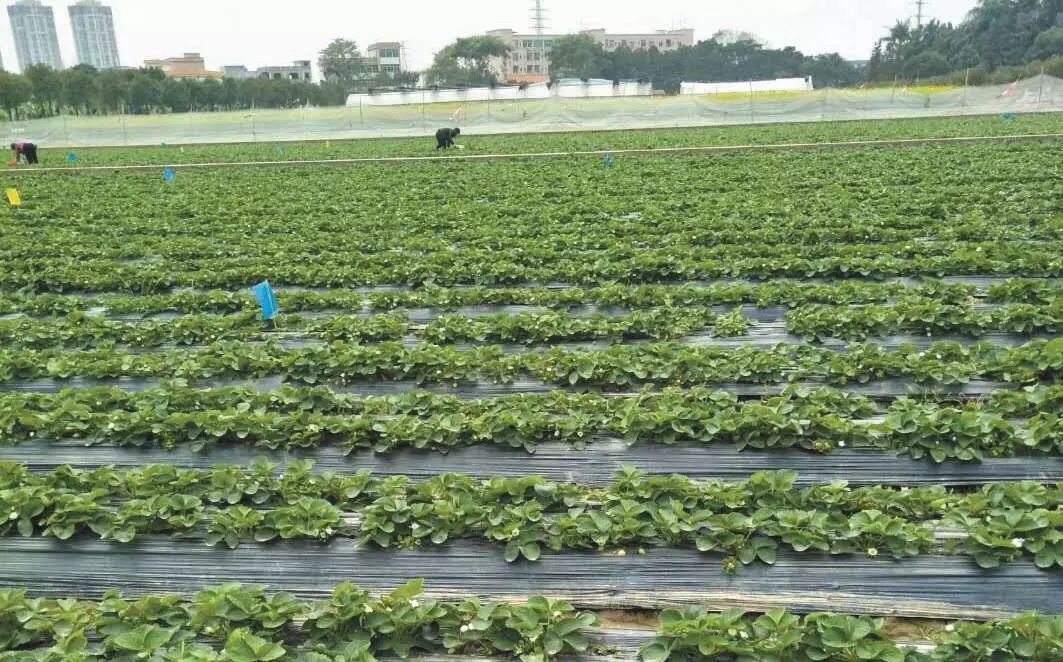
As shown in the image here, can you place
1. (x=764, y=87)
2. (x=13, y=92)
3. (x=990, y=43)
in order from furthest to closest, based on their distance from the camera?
1. (x=990, y=43)
2. (x=764, y=87)
3. (x=13, y=92)

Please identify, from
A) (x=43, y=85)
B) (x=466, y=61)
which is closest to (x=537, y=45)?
(x=466, y=61)

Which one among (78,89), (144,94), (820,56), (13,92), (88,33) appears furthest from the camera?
(88,33)

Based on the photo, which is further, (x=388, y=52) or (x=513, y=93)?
(x=388, y=52)

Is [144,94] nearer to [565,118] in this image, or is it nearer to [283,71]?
[565,118]

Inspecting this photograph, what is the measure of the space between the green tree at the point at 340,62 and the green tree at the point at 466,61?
11.5m

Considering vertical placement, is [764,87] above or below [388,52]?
below

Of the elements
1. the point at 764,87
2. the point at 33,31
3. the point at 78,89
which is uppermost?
the point at 33,31

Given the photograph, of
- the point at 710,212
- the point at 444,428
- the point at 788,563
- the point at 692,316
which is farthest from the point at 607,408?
the point at 710,212

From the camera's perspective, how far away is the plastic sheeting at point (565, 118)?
40438 mm

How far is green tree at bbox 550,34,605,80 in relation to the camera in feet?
329

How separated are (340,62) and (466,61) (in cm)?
1730

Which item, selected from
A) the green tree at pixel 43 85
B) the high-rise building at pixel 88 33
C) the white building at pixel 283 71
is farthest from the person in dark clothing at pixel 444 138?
the high-rise building at pixel 88 33

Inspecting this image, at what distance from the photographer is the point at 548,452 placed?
4.82 m

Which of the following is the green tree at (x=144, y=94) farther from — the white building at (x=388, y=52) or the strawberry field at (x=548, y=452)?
the white building at (x=388, y=52)
